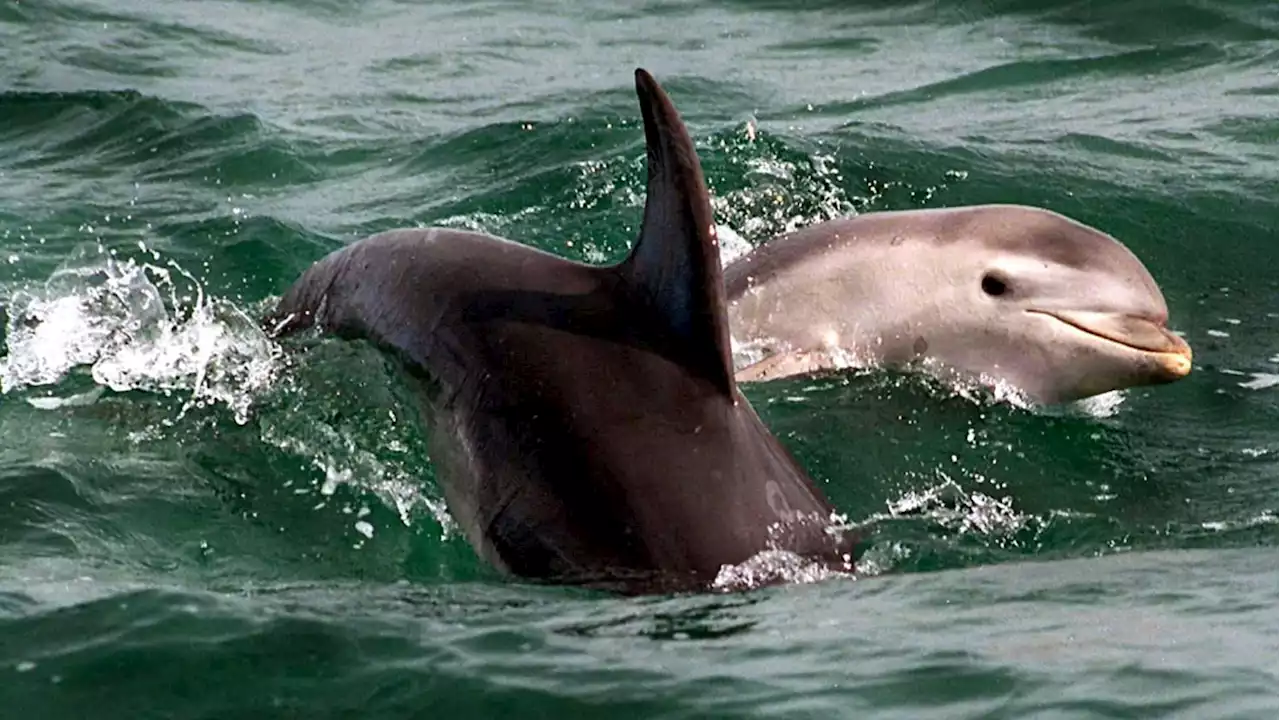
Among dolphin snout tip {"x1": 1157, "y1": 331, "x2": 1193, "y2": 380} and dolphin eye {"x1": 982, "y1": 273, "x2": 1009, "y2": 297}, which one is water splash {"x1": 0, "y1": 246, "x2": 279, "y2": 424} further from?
dolphin snout tip {"x1": 1157, "y1": 331, "x2": 1193, "y2": 380}

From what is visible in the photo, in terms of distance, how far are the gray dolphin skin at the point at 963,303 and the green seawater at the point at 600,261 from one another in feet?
0.61

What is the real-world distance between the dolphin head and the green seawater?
23cm

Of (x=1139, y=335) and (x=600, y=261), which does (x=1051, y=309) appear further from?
(x=600, y=261)

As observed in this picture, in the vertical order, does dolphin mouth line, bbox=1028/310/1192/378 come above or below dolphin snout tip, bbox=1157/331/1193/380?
above

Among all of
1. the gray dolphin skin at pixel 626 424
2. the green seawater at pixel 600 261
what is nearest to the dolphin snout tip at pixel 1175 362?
the green seawater at pixel 600 261

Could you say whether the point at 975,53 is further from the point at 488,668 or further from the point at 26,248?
the point at 488,668

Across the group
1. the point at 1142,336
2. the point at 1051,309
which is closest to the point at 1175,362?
the point at 1142,336

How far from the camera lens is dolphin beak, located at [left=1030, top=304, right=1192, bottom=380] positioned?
29.3 ft

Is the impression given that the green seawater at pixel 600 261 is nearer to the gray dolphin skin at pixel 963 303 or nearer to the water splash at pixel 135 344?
the water splash at pixel 135 344

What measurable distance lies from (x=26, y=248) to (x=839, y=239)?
17.0 ft

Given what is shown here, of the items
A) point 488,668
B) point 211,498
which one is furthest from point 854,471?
point 488,668

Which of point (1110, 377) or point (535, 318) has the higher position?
point (535, 318)

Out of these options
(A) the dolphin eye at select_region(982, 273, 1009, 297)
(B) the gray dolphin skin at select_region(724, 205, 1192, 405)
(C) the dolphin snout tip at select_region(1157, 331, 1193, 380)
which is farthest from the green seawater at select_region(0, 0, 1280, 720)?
(A) the dolphin eye at select_region(982, 273, 1009, 297)

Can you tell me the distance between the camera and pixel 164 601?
5.96 meters
